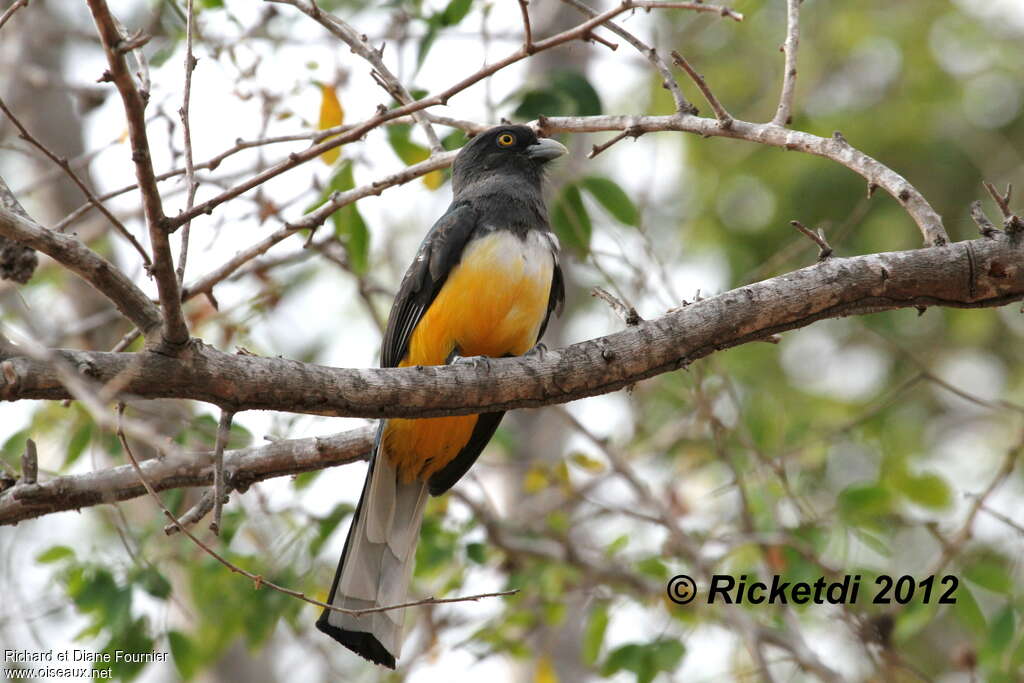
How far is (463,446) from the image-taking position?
180 inches

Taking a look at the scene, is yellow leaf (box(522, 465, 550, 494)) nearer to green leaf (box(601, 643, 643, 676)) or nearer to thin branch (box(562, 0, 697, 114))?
green leaf (box(601, 643, 643, 676))

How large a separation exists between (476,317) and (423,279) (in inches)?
15.6

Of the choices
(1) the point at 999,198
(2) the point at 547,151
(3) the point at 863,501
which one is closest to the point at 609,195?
(2) the point at 547,151

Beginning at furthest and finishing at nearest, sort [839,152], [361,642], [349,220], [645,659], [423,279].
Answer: [645,659]
[349,220]
[423,279]
[361,642]
[839,152]

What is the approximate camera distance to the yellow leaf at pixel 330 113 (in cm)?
474

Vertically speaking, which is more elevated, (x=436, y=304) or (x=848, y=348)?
(x=848, y=348)

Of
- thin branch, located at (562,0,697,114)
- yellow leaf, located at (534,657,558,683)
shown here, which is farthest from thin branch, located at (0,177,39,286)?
yellow leaf, located at (534,657,558,683)

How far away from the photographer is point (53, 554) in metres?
4.72

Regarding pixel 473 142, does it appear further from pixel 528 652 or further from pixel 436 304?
pixel 528 652

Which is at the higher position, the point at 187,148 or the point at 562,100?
the point at 562,100

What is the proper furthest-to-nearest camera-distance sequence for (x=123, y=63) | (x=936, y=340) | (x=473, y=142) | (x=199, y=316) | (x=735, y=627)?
(x=936, y=340)
(x=199, y=316)
(x=473, y=142)
(x=735, y=627)
(x=123, y=63)

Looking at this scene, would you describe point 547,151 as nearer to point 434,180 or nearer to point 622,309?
point 434,180

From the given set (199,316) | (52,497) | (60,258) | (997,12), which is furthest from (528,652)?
(997,12)

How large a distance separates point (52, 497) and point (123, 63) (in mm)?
1782
